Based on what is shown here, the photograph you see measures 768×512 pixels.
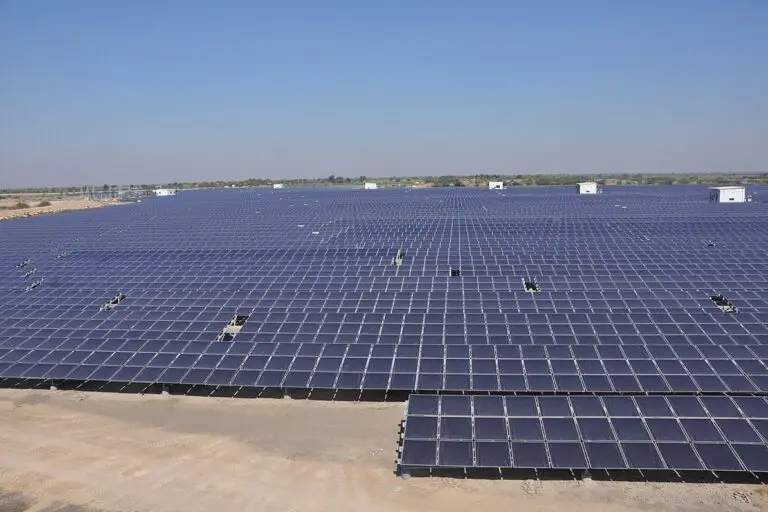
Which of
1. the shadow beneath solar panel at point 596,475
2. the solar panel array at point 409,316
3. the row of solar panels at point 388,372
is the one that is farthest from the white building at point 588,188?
the shadow beneath solar panel at point 596,475

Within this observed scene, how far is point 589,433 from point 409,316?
11008 mm

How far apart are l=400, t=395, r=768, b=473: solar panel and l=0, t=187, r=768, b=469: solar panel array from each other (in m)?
0.24

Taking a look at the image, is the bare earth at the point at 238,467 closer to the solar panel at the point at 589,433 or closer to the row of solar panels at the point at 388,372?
the solar panel at the point at 589,433

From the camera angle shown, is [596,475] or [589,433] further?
[589,433]

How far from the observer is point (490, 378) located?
21250 mm

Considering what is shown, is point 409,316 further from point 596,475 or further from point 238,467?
point 596,475

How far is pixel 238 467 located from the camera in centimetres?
1755

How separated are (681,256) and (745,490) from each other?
22823 mm

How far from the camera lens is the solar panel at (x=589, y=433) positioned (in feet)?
52.2

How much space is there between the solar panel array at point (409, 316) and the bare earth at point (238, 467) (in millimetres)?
1099

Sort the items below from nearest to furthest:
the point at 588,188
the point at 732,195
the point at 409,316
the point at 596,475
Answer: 1. the point at 596,475
2. the point at 409,316
3. the point at 732,195
4. the point at 588,188

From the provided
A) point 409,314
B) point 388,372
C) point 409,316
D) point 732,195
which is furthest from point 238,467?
point 732,195

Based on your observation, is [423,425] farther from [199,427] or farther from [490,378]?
[199,427]

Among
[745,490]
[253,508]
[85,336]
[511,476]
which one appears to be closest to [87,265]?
[85,336]
